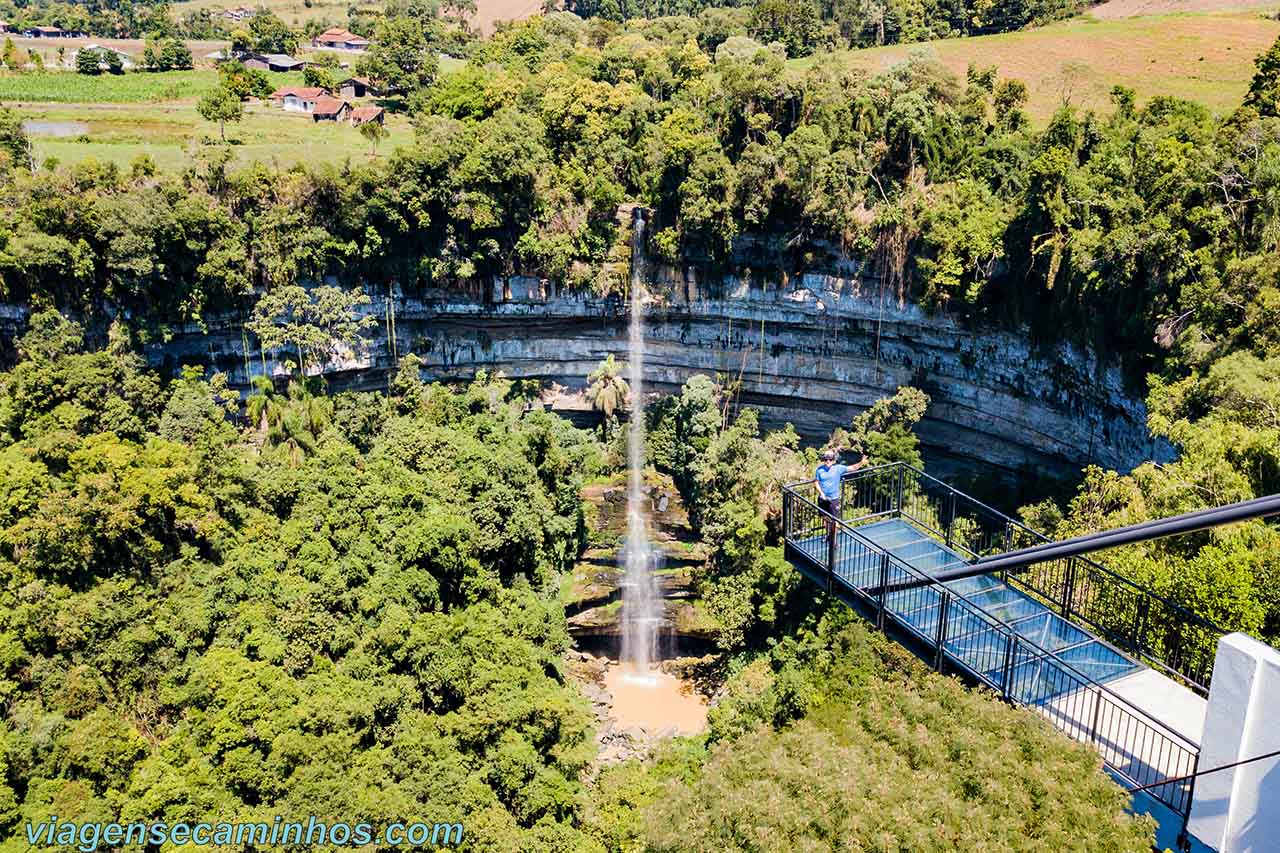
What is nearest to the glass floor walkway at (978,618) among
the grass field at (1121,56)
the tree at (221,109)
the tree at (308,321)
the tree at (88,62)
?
the tree at (308,321)

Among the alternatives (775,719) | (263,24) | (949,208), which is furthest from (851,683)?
(263,24)

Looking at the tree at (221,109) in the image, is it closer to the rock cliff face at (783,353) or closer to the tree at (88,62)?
the rock cliff face at (783,353)

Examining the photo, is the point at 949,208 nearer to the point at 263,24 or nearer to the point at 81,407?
the point at 81,407

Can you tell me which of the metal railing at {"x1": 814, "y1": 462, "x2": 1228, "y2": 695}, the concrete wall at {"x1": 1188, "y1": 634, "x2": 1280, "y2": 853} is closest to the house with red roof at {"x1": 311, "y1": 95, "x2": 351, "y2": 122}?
the metal railing at {"x1": 814, "y1": 462, "x2": 1228, "y2": 695}

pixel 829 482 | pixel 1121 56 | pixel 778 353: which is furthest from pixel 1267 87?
pixel 829 482

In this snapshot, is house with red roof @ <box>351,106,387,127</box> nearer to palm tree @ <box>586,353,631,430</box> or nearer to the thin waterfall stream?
the thin waterfall stream

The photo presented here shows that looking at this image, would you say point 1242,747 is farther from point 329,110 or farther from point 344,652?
point 329,110
